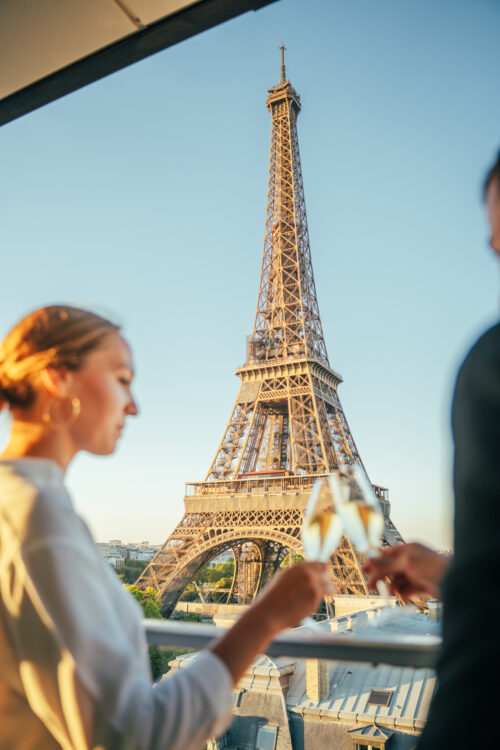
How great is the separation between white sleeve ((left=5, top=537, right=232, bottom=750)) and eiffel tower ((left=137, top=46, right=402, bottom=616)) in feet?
35.2

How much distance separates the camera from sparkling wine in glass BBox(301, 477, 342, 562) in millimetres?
870

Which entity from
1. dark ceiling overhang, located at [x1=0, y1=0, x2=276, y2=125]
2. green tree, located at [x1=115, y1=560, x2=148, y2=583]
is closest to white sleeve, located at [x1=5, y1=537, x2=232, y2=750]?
dark ceiling overhang, located at [x1=0, y1=0, x2=276, y2=125]

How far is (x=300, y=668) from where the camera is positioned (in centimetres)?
560

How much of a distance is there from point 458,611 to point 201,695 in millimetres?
254

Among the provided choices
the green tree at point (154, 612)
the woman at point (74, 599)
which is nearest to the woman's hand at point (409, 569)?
the woman at point (74, 599)

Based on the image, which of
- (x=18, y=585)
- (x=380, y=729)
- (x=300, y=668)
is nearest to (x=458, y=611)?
(x=18, y=585)

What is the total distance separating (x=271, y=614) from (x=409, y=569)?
290 mm

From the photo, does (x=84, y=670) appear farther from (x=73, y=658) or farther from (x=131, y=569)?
(x=131, y=569)

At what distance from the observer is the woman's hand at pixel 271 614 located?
59 cm

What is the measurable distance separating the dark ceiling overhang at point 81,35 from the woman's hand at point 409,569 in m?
1.49

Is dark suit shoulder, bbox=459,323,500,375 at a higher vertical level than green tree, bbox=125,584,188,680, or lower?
higher

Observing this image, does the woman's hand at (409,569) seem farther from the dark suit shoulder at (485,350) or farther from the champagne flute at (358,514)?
the dark suit shoulder at (485,350)

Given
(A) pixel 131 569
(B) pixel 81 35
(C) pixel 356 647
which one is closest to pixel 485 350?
(C) pixel 356 647

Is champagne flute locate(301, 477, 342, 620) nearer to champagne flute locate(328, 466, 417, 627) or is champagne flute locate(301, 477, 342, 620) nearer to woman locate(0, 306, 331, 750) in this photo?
champagne flute locate(328, 466, 417, 627)
